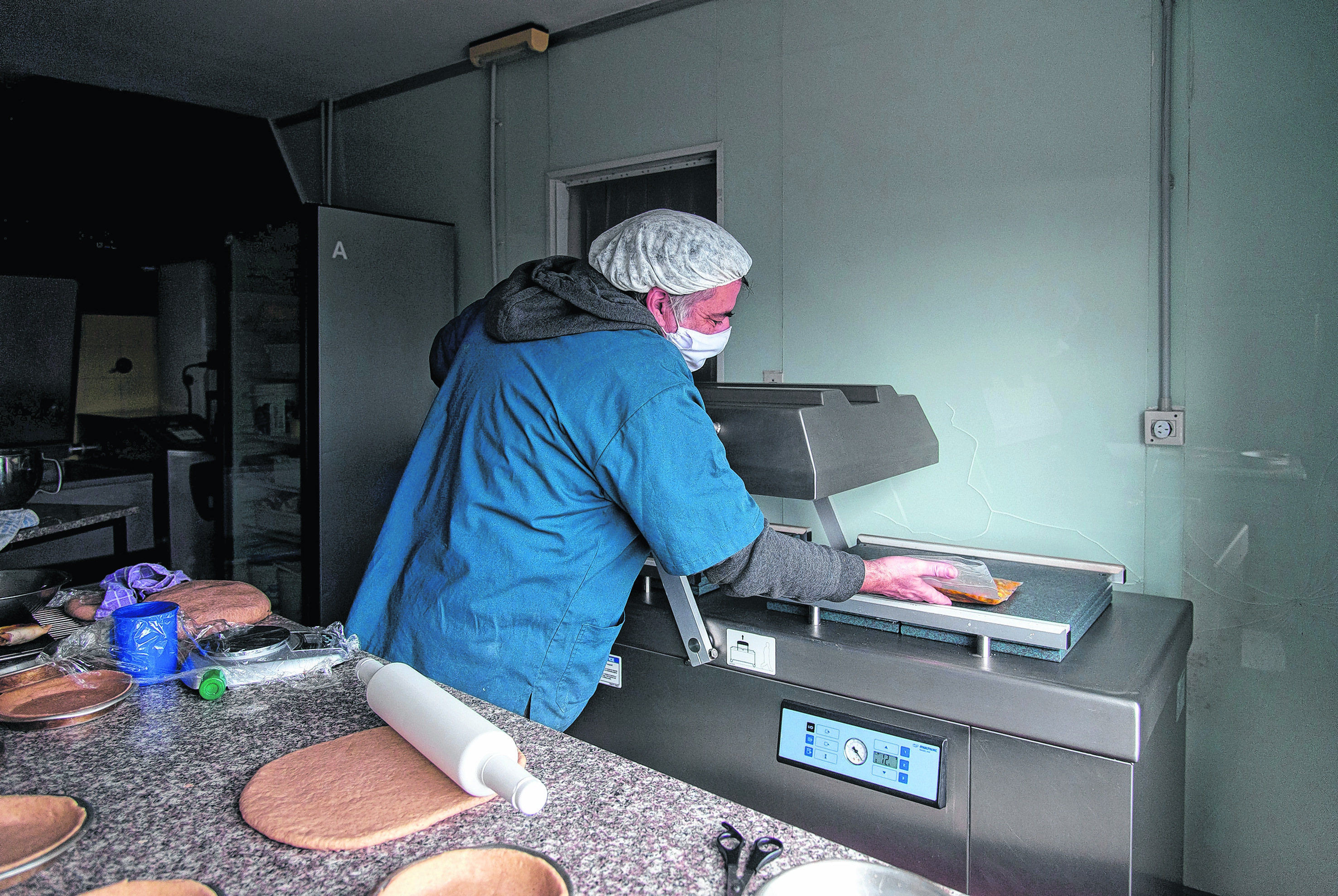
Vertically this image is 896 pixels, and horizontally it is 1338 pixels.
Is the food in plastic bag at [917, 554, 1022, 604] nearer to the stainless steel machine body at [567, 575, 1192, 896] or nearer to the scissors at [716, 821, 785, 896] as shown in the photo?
the stainless steel machine body at [567, 575, 1192, 896]

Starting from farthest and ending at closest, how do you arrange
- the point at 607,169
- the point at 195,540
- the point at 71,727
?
1. the point at 195,540
2. the point at 607,169
3. the point at 71,727

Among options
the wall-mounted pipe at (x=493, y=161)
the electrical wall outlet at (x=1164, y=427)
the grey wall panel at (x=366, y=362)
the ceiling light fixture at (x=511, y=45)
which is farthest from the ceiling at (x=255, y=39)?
the electrical wall outlet at (x=1164, y=427)

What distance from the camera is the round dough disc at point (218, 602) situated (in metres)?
1.45

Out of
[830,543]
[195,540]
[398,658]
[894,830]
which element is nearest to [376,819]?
[398,658]

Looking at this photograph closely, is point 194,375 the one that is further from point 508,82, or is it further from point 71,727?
point 71,727

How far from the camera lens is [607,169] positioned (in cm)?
285

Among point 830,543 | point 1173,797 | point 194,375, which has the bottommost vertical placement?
point 1173,797

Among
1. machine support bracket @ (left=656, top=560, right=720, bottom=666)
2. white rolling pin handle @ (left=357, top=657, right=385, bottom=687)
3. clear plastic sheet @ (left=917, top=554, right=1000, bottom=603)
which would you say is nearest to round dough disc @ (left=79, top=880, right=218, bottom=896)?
white rolling pin handle @ (left=357, top=657, right=385, bottom=687)

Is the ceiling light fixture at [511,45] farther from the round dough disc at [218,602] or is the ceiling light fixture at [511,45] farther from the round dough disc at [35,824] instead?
the round dough disc at [35,824]

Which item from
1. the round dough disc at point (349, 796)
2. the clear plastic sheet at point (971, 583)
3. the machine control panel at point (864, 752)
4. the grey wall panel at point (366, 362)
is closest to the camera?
the round dough disc at point (349, 796)

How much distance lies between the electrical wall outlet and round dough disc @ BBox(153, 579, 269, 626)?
179cm

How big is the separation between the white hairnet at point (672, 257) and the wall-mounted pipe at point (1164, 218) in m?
0.93

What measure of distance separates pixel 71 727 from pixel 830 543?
4.47 ft

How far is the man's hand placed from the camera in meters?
1.40
